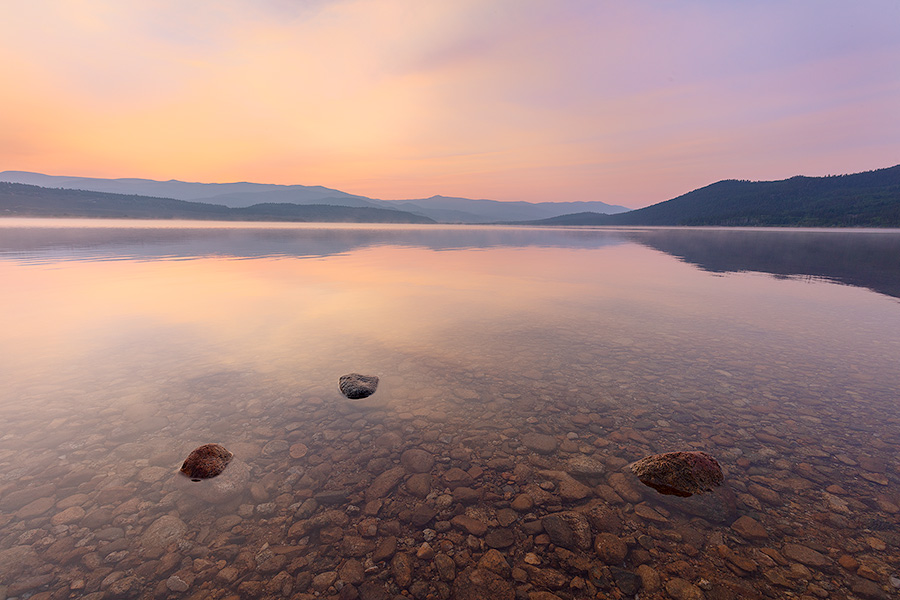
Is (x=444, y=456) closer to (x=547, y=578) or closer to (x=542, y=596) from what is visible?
(x=547, y=578)

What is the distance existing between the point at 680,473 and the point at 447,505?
168 inches

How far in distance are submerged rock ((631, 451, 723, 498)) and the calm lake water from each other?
198 millimetres

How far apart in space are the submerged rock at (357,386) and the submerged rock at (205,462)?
10.6 feet

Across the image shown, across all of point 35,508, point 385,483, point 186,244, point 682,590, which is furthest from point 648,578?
point 186,244

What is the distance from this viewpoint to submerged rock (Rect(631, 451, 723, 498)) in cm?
660

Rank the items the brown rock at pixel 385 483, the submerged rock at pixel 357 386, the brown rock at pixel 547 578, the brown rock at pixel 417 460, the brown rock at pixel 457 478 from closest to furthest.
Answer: the brown rock at pixel 547 578 → the brown rock at pixel 385 483 → the brown rock at pixel 457 478 → the brown rock at pixel 417 460 → the submerged rock at pixel 357 386

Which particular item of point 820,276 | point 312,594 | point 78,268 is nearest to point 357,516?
point 312,594

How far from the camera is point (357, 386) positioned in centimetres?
1013

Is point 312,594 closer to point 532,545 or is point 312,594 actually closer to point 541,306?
point 532,545

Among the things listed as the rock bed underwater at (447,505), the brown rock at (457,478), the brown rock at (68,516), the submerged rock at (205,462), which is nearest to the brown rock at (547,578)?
the rock bed underwater at (447,505)

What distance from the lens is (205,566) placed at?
5.19m

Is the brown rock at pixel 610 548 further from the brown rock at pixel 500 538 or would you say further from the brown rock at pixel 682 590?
the brown rock at pixel 500 538

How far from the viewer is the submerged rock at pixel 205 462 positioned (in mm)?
6910

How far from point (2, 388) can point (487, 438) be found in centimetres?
1323
